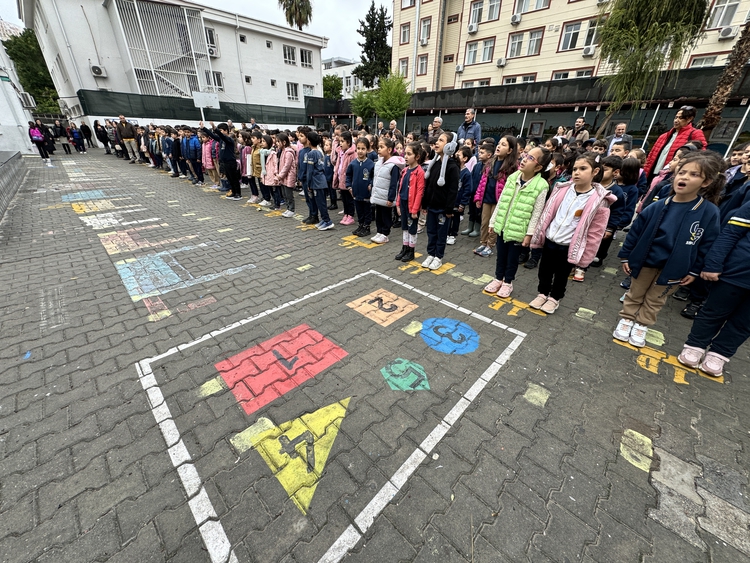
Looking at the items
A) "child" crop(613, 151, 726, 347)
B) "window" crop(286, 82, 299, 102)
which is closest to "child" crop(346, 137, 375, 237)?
"child" crop(613, 151, 726, 347)

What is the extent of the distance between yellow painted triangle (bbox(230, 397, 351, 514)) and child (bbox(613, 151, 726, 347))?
3.72m

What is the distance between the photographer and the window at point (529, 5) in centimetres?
2105

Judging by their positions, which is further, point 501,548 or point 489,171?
point 489,171

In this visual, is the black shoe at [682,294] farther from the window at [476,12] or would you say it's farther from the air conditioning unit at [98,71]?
the air conditioning unit at [98,71]

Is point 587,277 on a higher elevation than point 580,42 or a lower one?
lower

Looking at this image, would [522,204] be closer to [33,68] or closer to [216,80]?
[216,80]

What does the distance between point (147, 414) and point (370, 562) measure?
7.21ft

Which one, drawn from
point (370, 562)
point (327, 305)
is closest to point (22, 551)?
point (370, 562)

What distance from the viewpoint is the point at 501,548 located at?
1835 mm

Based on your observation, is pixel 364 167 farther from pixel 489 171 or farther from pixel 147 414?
pixel 147 414

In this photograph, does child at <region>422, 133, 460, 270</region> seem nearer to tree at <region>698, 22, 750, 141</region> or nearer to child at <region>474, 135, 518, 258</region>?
child at <region>474, 135, 518, 258</region>

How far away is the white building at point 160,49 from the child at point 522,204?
2783cm

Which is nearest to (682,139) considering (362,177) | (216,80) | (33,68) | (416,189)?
(416,189)

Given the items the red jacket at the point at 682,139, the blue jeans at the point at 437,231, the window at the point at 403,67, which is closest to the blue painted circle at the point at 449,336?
the blue jeans at the point at 437,231
